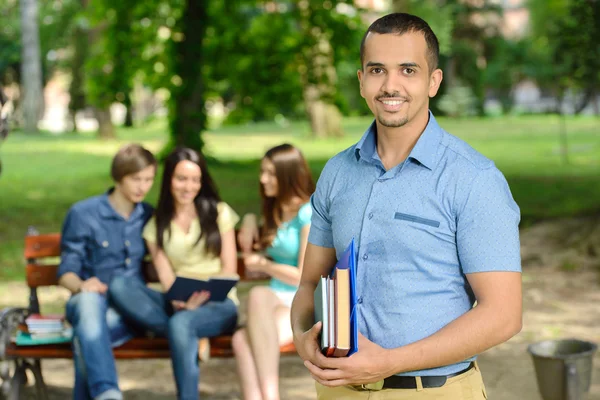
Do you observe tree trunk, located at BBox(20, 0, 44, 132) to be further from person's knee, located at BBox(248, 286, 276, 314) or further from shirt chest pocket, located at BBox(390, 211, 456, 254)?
shirt chest pocket, located at BBox(390, 211, 456, 254)

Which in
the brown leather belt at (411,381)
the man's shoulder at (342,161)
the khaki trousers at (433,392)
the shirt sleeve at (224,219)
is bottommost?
the khaki trousers at (433,392)

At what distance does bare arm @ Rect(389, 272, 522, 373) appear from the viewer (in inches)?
88.6

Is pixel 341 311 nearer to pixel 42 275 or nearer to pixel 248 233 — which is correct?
pixel 248 233

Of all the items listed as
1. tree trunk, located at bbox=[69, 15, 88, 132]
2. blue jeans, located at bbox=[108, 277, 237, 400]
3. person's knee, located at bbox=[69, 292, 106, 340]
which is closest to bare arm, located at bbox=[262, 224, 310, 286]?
blue jeans, located at bbox=[108, 277, 237, 400]

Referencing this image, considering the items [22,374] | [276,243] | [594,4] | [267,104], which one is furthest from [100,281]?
[267,104]

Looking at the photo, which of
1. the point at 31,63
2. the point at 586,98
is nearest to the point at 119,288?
the point at 586,98

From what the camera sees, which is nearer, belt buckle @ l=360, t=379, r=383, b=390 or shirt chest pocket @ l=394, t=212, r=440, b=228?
shirt chest pocket @ l=394, t=212, r=440, b=228

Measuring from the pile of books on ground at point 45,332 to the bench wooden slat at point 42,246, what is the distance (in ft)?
1.83

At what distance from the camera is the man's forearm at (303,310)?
2.56 m

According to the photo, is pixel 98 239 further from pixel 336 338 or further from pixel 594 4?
pixel 594 4

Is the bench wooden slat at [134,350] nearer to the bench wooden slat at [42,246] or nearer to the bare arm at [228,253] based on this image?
the bare arm at [228,253]

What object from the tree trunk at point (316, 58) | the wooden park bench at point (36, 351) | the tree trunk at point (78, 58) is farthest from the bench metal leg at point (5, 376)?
the tree trunk at point (78, 58)

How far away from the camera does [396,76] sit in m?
2.33

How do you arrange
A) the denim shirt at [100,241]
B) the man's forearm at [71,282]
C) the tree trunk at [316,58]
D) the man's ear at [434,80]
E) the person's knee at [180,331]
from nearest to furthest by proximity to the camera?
the man's ear at [434,80] → the person's knee at [180,331] → the man's forearm at [71,282] → the denim shirt at [100,241] → the tree trunk at [316,58]
